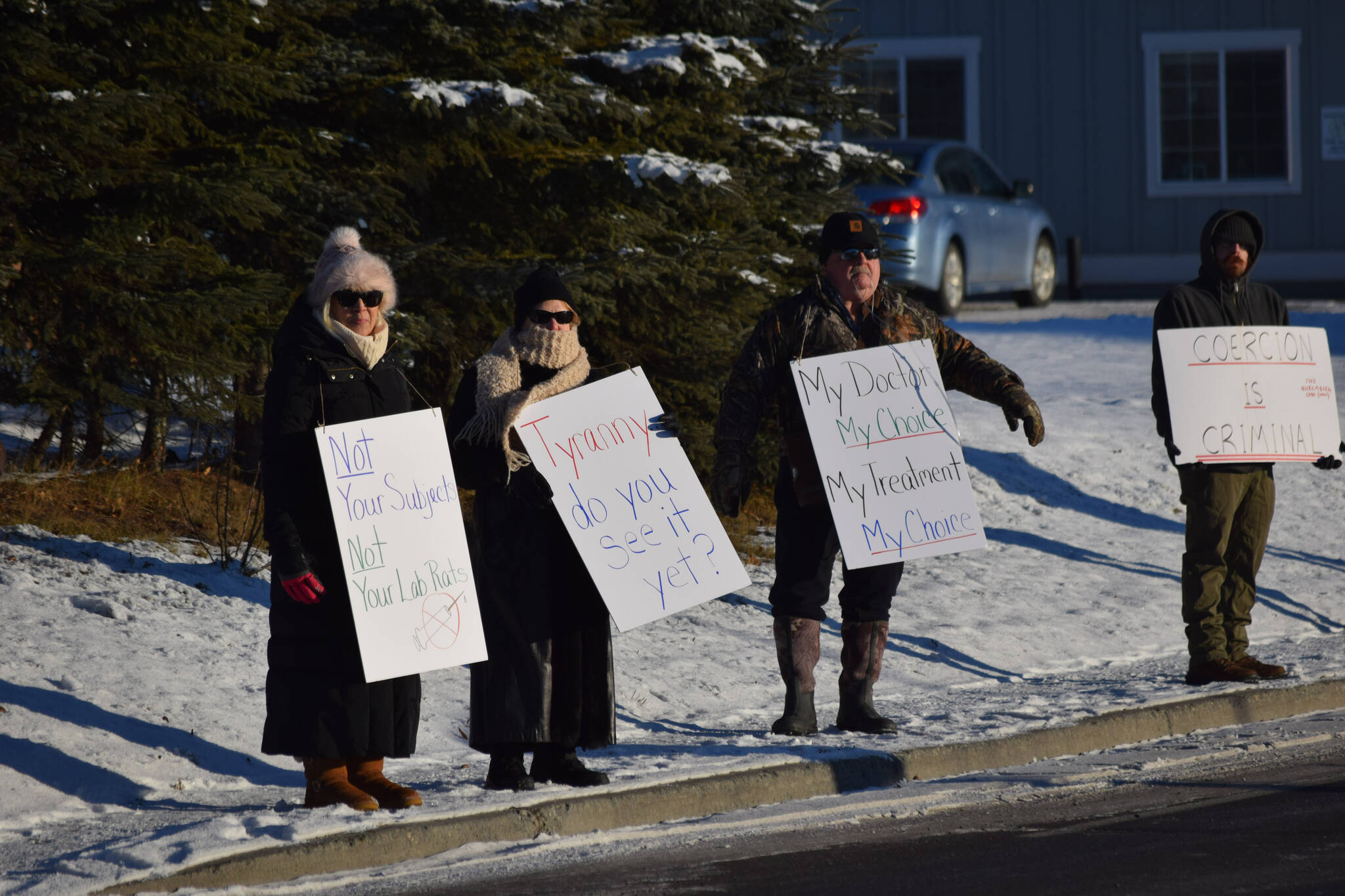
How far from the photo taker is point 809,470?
6.62 m

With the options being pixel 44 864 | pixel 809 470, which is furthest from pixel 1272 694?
pixel 44 864

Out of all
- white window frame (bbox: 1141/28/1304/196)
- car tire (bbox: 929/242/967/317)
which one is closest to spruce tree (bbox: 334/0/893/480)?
car tire (bbox: 929/242/967/317)

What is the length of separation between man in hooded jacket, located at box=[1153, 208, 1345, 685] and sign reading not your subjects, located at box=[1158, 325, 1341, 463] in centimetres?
6

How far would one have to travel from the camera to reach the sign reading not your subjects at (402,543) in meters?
5.46

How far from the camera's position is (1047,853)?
5078 mm

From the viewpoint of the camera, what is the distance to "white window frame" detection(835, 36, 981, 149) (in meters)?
23.1

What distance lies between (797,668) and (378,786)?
1837mm

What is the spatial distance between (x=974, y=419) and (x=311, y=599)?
8993mm

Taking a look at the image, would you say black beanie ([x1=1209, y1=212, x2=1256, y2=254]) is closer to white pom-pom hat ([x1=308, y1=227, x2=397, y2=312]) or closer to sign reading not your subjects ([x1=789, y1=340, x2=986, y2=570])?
sign reading not your subjects ([x1=789, y1=340, x2=986, y2=570])

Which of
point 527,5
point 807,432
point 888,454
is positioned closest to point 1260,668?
point 888,454

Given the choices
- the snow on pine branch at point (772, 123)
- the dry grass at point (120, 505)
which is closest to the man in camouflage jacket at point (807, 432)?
the dry grass at point (120, 505)

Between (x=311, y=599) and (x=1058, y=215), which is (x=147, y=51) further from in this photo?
(x=1058, y=215)

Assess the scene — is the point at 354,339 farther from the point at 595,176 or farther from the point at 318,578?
the point at 595,176

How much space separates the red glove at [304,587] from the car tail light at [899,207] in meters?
11.8
